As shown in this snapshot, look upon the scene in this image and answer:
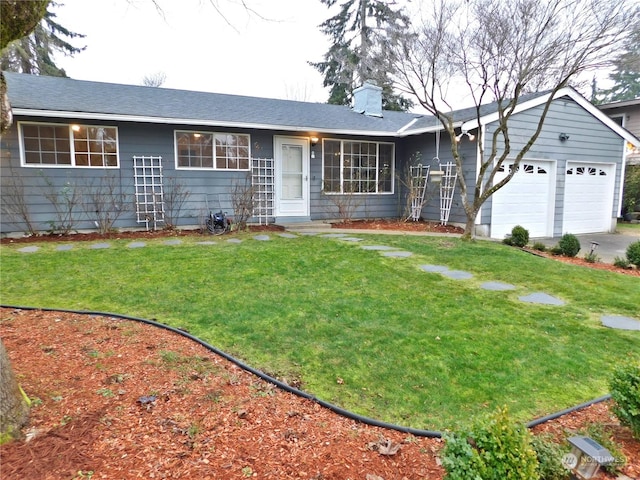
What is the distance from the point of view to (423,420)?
2.00 metres

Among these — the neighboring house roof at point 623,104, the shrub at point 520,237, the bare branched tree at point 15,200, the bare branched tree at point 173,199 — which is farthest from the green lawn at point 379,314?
the neighboring house roof at point 623,104

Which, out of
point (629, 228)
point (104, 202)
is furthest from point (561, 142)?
point (104, 202)

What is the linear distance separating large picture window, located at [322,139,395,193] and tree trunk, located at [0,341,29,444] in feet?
28.5

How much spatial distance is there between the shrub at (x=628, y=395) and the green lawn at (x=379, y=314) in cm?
34

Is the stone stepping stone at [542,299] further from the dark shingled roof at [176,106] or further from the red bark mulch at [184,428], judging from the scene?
the dark shingled roof at [176,106]

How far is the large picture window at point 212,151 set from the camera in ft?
28.6

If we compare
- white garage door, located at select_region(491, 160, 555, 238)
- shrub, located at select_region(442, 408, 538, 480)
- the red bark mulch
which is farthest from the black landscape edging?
white garage door, located at select_region(491, 160, 555, 238)

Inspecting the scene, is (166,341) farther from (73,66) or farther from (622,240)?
(73,66)

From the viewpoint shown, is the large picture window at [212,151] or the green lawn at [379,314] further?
the large picture window at [212,151]

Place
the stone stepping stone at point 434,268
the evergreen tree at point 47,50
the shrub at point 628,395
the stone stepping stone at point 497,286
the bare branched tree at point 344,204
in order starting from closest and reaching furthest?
the shrub at point 628,395
the stone stepping stone at point 497,286
the stone stepping stone at point 434,268
the bare branched tree at point 344,204
the evergreen tree at point 47,50

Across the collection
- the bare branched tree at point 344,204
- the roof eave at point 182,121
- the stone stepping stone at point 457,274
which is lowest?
the stone stepping stone at point 457,274

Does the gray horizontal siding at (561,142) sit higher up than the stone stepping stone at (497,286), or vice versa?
the gray horizontal siding at (561,142)

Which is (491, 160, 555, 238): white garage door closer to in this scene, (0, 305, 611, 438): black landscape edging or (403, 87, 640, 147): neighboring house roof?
(403, 87, 640, 147): neighboring house roof

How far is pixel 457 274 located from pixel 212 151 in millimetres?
6298
